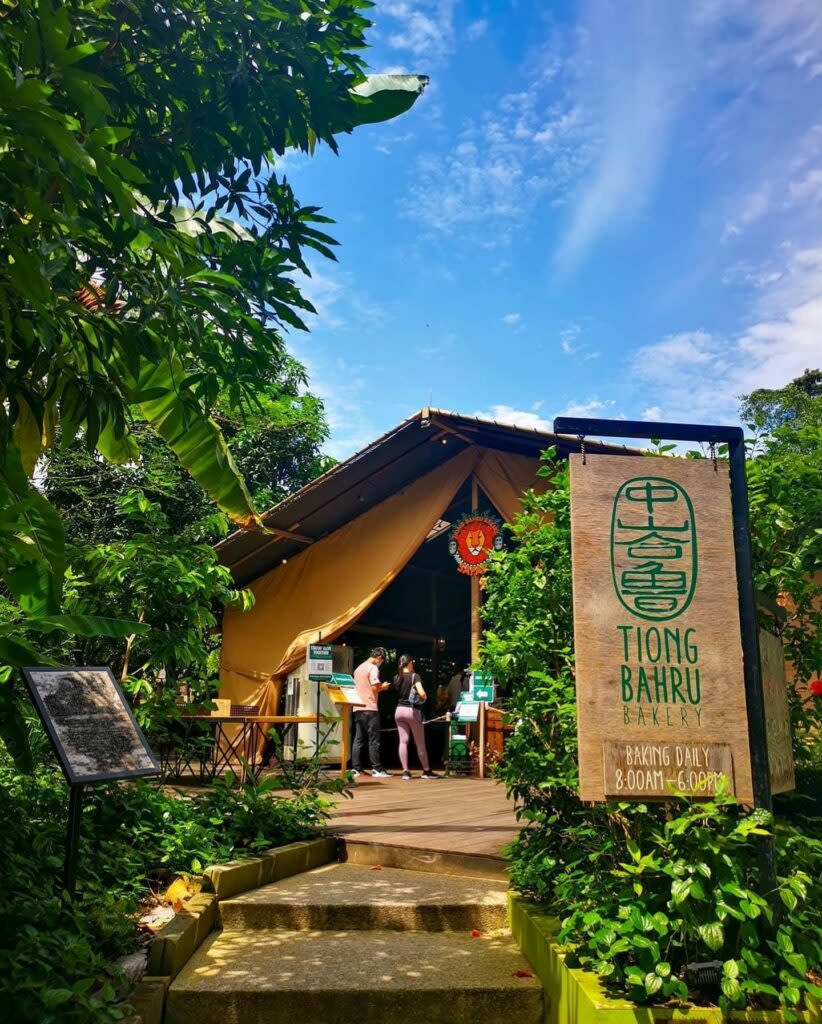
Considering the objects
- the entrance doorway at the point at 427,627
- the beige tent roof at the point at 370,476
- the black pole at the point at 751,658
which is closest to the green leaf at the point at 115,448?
the black pole at the point at 751,658

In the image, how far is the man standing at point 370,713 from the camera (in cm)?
867

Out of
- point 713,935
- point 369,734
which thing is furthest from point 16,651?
point 369,734

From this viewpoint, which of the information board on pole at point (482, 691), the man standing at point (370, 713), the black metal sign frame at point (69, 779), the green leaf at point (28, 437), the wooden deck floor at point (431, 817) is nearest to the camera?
the black metal sign frame at point (69, 779)

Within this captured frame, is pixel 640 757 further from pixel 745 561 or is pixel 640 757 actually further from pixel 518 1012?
pixel 518 1012

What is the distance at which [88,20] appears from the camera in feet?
7.09

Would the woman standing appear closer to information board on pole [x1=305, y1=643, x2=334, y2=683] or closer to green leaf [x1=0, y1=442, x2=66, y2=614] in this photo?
information board on pole [x1=305, y1=643, x2=334, y2=683]

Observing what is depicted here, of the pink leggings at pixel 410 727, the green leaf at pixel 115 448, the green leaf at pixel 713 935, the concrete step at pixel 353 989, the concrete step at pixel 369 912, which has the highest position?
the green leaf at pixel 115 448

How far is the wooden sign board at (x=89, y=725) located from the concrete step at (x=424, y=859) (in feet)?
5.66

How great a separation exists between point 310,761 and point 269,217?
3.65 m

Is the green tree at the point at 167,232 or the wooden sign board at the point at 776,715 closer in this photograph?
the green tree at the point at 167,232

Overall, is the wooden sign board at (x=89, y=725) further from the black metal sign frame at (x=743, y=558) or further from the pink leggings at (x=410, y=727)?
the pink leggings at (x=410, y=727)

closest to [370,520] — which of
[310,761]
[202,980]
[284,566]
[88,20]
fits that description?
[284,566]

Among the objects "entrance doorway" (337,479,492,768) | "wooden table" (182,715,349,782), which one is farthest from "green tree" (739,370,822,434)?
"wooden table" (182,715,349,782)

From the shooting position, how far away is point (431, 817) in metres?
5.68
